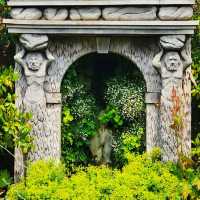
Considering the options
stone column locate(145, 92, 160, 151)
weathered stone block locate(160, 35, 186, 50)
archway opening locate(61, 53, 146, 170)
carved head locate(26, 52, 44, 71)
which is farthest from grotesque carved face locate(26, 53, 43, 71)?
weathered stone block locate(160, 35, 186, 50)

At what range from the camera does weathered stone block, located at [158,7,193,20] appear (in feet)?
25.2

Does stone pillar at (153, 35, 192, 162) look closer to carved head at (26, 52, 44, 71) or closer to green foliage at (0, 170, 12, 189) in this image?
carved head at (26, 52, 44, 71)

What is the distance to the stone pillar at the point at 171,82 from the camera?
7.72 m

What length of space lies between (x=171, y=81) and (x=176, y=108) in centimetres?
63

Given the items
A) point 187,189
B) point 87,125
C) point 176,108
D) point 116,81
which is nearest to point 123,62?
point 116,81

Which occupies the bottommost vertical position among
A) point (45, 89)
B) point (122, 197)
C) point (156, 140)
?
point (122, 197)

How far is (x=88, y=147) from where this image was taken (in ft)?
28.4

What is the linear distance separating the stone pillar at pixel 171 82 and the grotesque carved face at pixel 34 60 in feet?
4.53

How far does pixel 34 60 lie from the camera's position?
25.8ft

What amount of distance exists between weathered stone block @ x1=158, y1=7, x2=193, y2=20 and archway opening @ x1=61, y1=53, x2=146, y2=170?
1.00 metres

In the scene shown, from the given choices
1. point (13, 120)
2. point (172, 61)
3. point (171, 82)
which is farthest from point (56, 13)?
point (171, 82)

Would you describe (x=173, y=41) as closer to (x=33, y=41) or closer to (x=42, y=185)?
(x=33, y=41)

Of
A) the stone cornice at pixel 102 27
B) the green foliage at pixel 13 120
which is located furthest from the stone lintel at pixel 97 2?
the green foliage at pixel 13 120

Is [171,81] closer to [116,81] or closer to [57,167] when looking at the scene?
[116,81]
